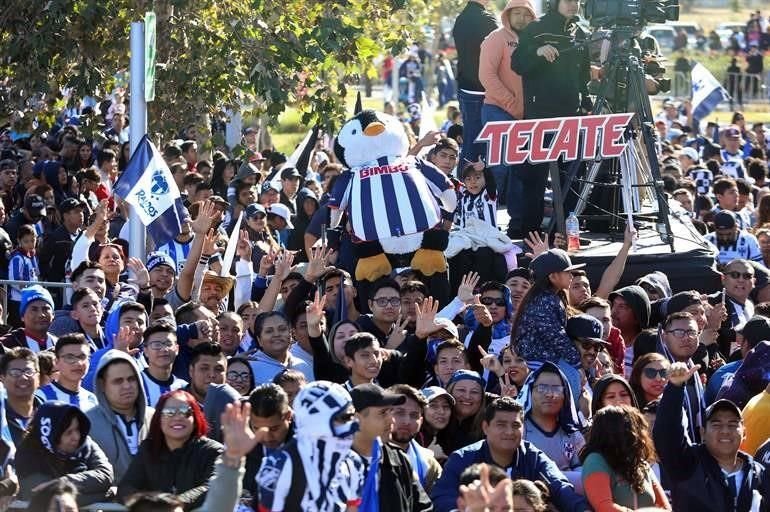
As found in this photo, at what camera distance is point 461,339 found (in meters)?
11.1

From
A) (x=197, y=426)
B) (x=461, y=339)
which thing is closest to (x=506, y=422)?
(x=197, y=426)

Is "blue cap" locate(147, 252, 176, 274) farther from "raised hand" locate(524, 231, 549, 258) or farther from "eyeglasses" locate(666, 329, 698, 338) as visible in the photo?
"eyeglasses" locate(666, 329, 698, 338)

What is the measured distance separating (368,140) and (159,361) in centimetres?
356

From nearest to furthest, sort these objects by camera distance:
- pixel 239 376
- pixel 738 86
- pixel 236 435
A: pixel 236 435
pixel 239 376
pixel 738 86

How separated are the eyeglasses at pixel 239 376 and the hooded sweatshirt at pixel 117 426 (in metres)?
0.90

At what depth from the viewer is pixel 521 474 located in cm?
820

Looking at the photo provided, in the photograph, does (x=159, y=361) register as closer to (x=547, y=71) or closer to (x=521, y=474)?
(x=521, y=474)

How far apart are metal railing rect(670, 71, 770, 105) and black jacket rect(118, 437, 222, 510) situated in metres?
32.1

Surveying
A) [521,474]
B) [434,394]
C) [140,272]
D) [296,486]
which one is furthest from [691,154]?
[296,486]

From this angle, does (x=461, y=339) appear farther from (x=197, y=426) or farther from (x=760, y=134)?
(x=760, y=134)

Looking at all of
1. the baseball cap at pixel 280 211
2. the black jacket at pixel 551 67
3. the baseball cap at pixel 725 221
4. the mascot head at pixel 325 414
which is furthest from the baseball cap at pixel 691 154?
the mascot head at pixel 325 414

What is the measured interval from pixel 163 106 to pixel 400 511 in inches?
320

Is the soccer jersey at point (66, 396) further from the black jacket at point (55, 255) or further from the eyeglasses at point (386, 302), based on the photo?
the black jacket at point (55, 255)

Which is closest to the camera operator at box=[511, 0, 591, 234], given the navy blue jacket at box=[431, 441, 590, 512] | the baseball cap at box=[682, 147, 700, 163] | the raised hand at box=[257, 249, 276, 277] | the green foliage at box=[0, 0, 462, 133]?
the green foliage at box=[0, 0, 462, 133]
